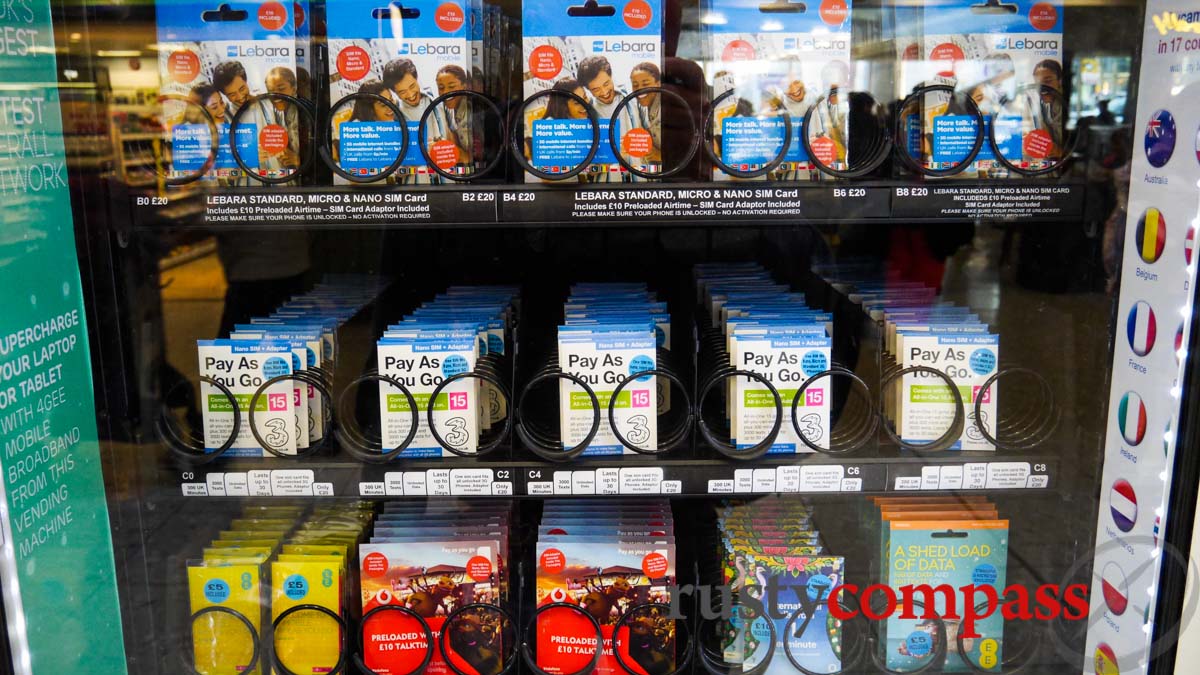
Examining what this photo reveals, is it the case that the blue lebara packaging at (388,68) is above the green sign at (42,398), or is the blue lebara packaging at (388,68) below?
above

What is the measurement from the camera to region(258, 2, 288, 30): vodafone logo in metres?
1.31

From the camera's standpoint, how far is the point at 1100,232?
1.35 meters

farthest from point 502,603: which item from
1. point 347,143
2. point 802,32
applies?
point 802,32

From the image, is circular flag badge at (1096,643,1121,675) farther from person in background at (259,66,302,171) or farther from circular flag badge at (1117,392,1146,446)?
person in background at (259,66,302,171)

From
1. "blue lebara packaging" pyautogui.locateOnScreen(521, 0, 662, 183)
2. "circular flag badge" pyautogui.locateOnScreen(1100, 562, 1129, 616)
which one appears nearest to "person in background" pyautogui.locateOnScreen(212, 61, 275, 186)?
"blue lebara packaging" pyautogui.locateOnScreen(521, 0, 662, 183)

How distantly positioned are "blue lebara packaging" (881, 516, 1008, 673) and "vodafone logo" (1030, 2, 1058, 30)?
73 cm

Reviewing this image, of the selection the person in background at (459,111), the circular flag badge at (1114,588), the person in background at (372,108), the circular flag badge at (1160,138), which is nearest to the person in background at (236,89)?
the person in background at (372,108)

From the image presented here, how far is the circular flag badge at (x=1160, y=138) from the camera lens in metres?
1.21

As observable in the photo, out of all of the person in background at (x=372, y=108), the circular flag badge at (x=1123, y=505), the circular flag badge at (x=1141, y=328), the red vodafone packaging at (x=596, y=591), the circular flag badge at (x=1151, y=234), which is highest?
the person in background at (x=372, y=108)

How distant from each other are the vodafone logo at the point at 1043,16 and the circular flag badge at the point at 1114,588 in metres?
0.77

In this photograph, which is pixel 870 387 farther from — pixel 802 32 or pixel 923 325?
pixel 802 32

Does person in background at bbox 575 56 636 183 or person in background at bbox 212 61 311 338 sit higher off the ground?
person in background at bbox 575 56 636 183

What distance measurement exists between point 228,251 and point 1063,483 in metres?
1.34

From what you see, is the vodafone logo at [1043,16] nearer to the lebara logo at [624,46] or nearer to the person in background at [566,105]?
the lebara logo at [624,46]
